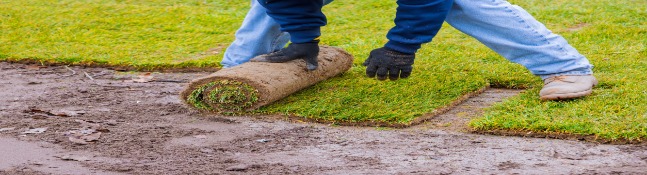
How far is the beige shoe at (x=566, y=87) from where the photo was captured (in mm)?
4613

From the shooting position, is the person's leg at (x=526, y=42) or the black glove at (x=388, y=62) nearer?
the black glove at (x=388, y=62)

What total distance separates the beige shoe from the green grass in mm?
43

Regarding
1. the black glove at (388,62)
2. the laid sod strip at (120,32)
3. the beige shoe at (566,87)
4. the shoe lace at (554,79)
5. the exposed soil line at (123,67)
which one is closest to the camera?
the black glove at (388,62)

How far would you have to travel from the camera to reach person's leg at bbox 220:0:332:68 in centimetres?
524

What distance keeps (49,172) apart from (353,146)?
46.2 inches

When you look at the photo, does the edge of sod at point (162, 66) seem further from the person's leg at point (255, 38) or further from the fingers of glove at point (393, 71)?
the fingers of glove at point (393, 71)

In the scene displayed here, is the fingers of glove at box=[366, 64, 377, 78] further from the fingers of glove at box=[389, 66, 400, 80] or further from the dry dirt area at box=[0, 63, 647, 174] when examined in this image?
the dry dirt area at box=[0, 63, 647, 174]

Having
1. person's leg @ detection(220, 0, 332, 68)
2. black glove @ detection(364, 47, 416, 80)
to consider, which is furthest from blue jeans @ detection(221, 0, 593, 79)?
person's leg @ detection(220, 0, 332, 68)

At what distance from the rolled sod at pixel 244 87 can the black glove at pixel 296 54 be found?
4 centimetres

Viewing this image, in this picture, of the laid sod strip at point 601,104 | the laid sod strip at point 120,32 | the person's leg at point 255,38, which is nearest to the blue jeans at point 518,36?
the laid sod strip at point 601,104

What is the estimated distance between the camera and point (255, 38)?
5285 millimetres

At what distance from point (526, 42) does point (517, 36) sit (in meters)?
0.05

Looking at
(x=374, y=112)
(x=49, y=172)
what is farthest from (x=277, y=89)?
(x=49, y=172)

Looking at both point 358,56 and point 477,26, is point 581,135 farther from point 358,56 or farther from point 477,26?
point 358,56
